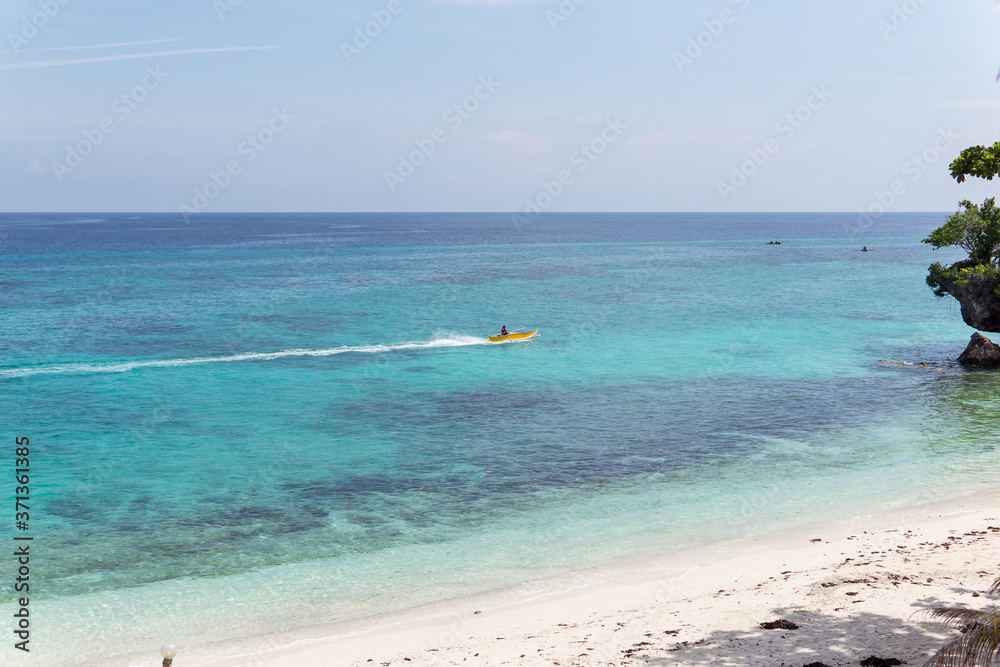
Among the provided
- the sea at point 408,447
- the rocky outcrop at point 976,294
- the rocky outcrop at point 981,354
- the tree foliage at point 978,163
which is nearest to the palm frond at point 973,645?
the tree foliage at point 978,163

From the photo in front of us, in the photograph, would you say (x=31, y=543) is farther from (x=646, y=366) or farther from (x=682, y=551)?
(x=646, y=366)

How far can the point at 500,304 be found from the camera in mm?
66750

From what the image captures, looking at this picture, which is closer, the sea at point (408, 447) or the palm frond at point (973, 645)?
the palm frond at point (973, 645)

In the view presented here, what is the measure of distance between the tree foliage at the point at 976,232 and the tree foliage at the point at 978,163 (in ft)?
95.7

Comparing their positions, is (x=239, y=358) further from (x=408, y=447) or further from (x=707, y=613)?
(x=707, y=613)

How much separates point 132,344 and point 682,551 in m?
39.4

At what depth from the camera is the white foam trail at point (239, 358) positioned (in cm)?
3878

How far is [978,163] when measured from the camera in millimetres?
11602

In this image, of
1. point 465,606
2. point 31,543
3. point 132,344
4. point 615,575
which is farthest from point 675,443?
point 132,344

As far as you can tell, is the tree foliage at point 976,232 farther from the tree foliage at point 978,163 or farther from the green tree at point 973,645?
the green tree at point 973,645

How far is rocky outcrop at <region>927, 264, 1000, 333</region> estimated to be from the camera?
3703 cm

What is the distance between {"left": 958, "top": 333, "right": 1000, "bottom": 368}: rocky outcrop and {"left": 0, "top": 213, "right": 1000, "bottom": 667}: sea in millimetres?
1664

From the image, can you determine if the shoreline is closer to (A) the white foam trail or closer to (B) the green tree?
(B) the green tree

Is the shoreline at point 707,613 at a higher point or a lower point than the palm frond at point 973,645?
lower
